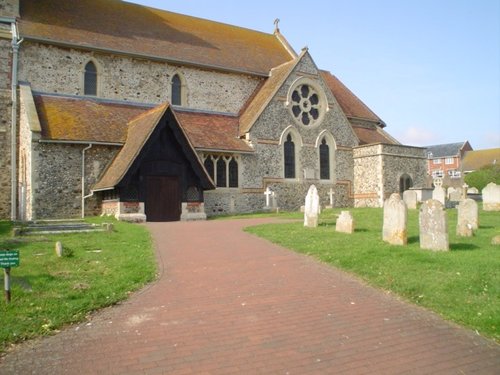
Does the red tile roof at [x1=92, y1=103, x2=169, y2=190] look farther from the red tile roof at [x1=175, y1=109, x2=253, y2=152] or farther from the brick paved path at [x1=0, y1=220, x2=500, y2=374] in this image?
the brick paved path at [x1=0, y1=220, x2=500, y2=374]

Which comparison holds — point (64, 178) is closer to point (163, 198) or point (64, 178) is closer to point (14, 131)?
point (14, 131)

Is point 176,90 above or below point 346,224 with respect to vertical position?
above

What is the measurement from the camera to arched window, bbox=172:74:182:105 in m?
27.0

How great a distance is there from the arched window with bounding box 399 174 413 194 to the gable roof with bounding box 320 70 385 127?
19.3ft

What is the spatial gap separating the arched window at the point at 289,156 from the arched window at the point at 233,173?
361 centimetres

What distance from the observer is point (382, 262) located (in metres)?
9.07

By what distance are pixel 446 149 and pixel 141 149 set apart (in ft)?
257

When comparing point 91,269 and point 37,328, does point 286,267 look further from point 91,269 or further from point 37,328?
point 37,328

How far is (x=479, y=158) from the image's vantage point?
7775cm

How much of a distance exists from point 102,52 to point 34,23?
3628 millimetres

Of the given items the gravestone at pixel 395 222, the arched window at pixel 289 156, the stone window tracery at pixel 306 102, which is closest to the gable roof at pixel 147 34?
the stone window tracery at pixel 306 102

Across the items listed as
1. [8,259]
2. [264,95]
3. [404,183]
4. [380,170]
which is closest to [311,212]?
[8,259]

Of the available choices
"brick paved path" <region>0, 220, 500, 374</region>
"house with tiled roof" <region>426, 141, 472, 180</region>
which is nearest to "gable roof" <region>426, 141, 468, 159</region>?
"house with tiled roof" <region>426, 141, 472, 180</region>

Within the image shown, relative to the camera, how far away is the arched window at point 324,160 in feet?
93.8
